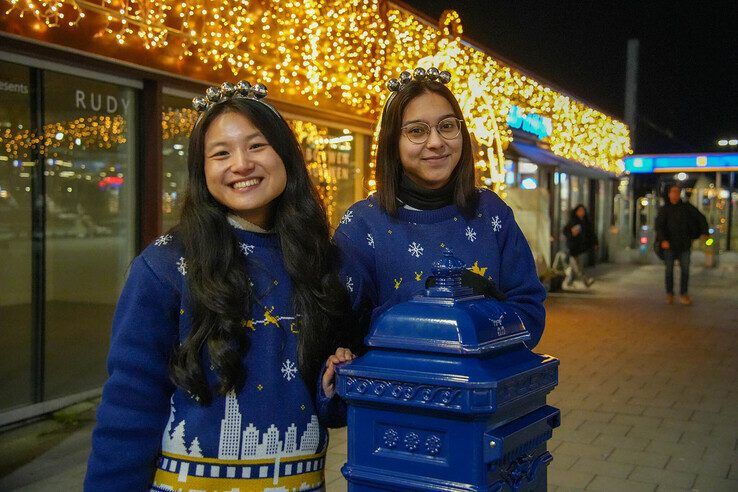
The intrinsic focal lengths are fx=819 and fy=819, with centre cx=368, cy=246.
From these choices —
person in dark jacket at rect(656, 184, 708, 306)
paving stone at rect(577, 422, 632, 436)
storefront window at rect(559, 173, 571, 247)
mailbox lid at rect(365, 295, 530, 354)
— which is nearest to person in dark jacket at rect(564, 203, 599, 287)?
person in dark jacket at rect(656, 184, 708, 306)

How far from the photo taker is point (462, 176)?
2.51m

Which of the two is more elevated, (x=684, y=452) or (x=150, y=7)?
(x=150, y=7)

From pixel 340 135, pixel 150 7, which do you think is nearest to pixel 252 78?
pixel 150 7

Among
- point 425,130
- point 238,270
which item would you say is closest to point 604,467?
point 425,130

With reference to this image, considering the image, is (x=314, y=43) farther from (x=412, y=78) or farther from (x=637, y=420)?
(x=412, y=78)

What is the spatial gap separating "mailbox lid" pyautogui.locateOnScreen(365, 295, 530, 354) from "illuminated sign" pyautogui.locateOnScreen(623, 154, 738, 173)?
25.5 metres

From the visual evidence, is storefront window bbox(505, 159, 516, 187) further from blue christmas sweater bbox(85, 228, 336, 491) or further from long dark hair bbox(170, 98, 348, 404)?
blue christmas sweater bbox(85, 228, 336, 491)

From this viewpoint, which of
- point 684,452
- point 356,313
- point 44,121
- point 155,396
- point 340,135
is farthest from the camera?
point 340,135

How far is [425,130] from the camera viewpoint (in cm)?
248

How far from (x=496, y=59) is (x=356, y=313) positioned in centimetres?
1046

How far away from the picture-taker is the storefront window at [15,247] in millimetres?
5766

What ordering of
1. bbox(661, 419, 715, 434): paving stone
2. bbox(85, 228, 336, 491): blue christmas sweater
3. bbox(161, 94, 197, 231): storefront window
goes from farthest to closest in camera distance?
bbox(161, 94, 197, 231): storefront window → bbox(661, 419, 715, 434): paving stone → bbox(85, 228, 336, 491): blue christmas sweater

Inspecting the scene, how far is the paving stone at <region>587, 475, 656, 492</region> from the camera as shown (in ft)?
15.3

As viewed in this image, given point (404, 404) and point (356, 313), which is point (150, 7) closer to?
point (356, 313)
